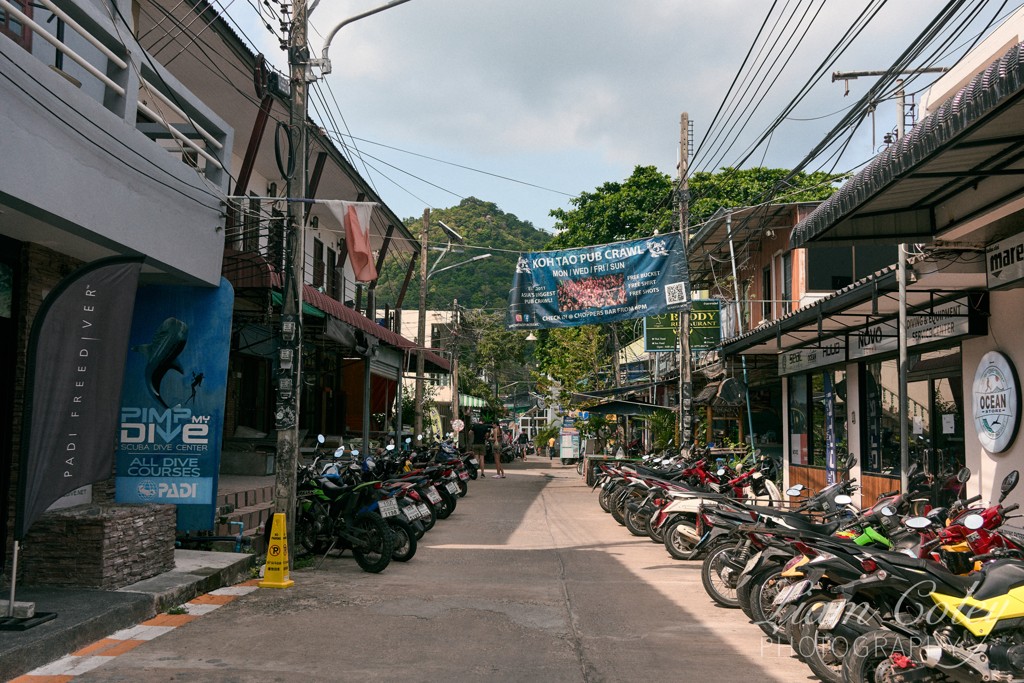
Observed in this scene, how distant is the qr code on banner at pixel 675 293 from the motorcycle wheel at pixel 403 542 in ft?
22.9

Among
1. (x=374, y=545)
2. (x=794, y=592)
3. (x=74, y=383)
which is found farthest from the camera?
(x=374, y=545)

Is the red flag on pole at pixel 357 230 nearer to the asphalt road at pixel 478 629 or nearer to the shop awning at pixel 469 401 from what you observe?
the asphalt road at pixel 478 629

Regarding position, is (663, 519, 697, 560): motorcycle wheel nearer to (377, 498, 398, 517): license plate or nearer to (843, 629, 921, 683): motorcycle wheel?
(377, 498, 398, 517): license plate

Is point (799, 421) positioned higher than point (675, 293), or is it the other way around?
point (675, 293)

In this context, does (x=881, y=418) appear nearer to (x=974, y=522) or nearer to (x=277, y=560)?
(x=974, y=522)

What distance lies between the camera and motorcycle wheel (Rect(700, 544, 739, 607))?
828 centimetres

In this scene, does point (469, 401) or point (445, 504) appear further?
point (469, 401)

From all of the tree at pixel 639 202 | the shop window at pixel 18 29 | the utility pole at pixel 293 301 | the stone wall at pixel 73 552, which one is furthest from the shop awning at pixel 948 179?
the tree at pixel 639 202

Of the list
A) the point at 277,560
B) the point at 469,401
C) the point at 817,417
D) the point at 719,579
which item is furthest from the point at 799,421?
the point at 469,401

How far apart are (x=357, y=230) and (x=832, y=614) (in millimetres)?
7866

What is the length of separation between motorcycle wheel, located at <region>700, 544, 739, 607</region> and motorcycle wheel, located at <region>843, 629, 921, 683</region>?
3.25m

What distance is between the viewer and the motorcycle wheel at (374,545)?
391 inches

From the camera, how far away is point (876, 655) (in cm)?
497

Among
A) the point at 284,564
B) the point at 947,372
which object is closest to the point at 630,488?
the point at 947,372
